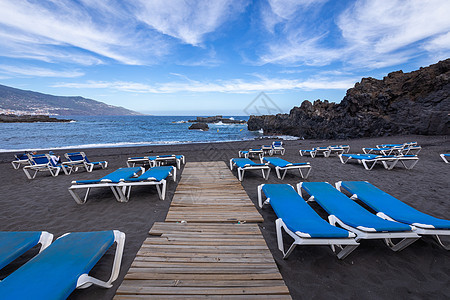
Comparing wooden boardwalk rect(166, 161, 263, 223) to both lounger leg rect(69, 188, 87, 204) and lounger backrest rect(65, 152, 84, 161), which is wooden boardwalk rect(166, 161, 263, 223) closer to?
lounger leg rect(69, 188, 87, 204)

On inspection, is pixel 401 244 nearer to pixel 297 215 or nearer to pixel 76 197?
pixel 297 215

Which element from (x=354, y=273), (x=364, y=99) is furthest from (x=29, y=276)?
(x=364, y=99)

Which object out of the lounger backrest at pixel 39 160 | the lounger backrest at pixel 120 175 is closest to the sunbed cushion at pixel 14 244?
the lounger backrest at pixel 120 175

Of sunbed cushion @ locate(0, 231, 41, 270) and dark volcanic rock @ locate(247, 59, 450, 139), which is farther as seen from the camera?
dark volcanic rock @ locate(247, 59, 450, 139)

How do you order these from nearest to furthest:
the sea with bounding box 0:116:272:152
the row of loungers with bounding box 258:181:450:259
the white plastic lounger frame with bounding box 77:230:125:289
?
1. the white plastic lounger frame with bounding box 77:230:125:289
2. the row of loungers with bounding box 258:181:450:259
3. the sea with bounding box 0:116:272:152

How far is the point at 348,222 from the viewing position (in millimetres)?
2832

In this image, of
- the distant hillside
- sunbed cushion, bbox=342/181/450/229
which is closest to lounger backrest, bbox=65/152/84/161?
sunbed cushion, bbox=342/181/450/229

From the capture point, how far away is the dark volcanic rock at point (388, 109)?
18859 millimetres

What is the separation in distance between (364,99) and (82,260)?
32711 mm

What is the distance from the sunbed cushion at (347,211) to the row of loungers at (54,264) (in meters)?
3.72

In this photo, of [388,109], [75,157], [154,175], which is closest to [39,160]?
[75,157]

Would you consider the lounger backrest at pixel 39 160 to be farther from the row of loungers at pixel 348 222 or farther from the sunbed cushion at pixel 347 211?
the sunbed cushion at pixel 347 211

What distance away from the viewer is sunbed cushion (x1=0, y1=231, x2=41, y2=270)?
7.22 ft

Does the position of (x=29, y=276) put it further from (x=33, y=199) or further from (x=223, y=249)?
(x=33, y=199)
